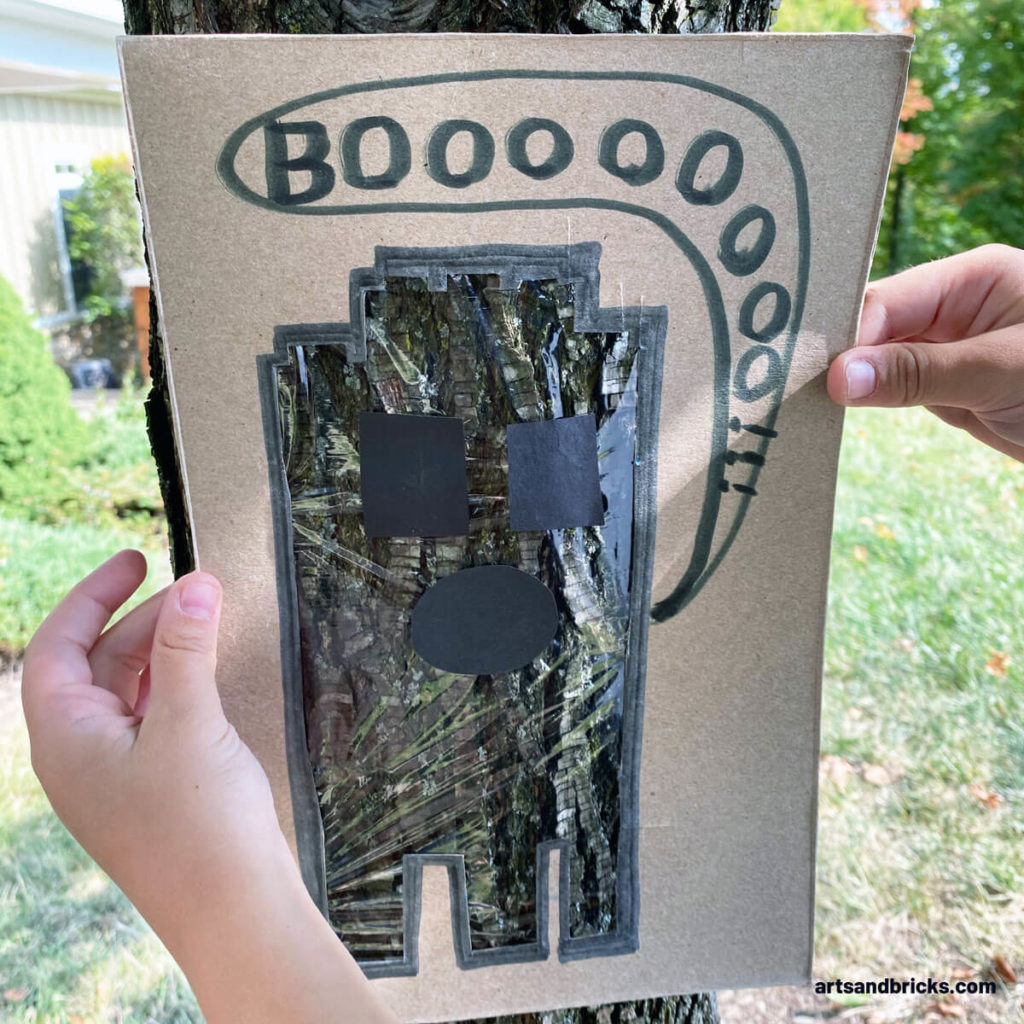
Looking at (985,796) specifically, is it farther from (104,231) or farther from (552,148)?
(104,231)

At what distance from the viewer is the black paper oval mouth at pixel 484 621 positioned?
0.85 metres

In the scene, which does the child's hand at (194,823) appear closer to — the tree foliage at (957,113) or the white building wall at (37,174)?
the white building wall at (37,174)

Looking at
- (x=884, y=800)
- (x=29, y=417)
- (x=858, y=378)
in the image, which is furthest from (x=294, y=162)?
(x=29, y=417)

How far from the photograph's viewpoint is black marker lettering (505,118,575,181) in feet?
2.42

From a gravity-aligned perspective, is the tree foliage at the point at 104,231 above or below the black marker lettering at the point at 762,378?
above

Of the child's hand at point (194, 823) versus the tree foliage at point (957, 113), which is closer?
the child's hand at point (194, 823)

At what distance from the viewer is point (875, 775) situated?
2.20m

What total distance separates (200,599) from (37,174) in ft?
26.1

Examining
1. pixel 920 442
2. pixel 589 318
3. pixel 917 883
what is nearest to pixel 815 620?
pixel 589 318

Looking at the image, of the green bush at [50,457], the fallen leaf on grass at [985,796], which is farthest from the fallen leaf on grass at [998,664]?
the green bush at [50,457]

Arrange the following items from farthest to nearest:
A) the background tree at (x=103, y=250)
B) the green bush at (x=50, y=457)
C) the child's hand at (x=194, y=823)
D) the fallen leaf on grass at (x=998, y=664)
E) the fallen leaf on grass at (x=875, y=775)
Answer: the background tree at (x=103, y=250)
the green bush at (x=50, y=457)
the fallen leaf on grass at (x=998, y=664)
the fallen leaf on grass at (x=875, y=775)
the child's hand at (x=194, y=823)

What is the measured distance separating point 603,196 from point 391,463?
1.02ft

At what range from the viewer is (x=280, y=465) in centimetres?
80

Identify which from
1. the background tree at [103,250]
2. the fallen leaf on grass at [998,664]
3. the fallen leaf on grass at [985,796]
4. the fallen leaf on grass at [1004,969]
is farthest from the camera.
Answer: the background tree at [103,250]
